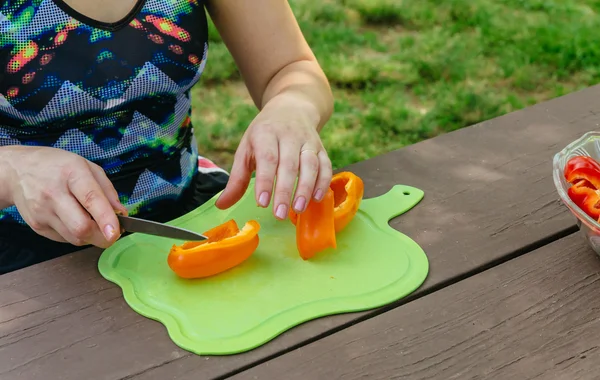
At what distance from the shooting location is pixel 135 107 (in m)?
1.53

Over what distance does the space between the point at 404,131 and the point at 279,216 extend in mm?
2135

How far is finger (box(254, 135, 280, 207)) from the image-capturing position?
1252 mm

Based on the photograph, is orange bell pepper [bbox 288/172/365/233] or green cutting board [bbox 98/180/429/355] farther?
orange bell pepper [bbox 288/172/365/233]

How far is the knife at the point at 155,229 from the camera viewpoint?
118 cm

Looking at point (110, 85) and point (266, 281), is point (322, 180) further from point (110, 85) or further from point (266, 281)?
point (110, 85)

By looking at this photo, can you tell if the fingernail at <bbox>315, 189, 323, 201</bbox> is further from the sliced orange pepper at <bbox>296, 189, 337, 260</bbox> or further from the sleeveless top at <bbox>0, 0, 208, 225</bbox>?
the sleeveless top at <bbox>0, 0, 208, 225</bbox>

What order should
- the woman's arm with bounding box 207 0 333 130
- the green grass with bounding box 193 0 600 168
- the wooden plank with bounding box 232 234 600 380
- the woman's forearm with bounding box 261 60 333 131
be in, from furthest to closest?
1. the green grass with bounding box 193 0 600 168
2. the woman's arm with bounding box 207 0 333 130
3. the woman's forearm with bounding box 261 60 333 131
4. the wooden plank with bounding box 232 234 600 380

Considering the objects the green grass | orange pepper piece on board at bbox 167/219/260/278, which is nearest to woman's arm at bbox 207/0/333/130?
orange pepper piece on board at bbox 167/219/260/278

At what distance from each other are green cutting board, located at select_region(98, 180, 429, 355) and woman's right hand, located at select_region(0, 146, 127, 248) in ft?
0.36

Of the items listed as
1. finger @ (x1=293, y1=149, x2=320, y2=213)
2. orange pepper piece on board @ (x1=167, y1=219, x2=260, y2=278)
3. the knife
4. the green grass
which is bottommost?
the green grass

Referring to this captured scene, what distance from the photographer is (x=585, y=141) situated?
1.37 m

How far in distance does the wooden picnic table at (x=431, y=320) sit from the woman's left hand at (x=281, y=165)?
0.19 m

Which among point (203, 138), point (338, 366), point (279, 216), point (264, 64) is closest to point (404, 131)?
point (203, 138)

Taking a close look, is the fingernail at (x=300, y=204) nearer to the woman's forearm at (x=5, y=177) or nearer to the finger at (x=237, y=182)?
the finger at (x=237, y=182)
